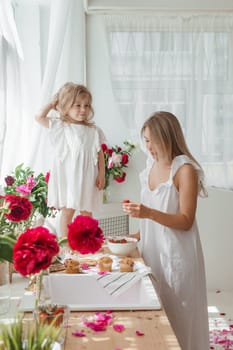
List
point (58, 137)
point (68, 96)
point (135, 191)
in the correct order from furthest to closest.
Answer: point (135, 191), point (58, 137), point (68, 96)

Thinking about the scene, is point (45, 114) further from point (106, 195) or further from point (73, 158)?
point (106, 195)

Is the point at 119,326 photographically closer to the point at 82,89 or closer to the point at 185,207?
the point at 185,207

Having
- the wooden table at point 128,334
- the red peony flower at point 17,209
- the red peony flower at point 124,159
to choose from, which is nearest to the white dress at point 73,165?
the red peony flower at point 124,159

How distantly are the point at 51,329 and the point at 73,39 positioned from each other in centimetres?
338

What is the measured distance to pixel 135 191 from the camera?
14.0 ft

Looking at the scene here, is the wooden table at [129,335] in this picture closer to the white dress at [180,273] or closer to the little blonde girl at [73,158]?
the white dress at [180,273]

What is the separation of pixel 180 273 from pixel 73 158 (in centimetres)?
170

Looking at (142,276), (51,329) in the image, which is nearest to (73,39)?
(142,276)

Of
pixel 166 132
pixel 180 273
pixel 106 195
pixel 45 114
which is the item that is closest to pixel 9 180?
pixel 45 114

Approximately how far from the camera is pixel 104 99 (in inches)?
168

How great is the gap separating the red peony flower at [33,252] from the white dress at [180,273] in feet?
3.26

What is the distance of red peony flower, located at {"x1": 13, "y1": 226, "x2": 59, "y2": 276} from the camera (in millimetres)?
1177

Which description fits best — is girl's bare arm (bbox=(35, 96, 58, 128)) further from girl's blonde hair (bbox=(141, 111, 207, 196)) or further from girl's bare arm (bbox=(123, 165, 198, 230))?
girl's bare arm (bbox=(123, 165, 198, 230))

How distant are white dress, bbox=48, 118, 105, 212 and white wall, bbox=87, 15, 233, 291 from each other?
0.58m
